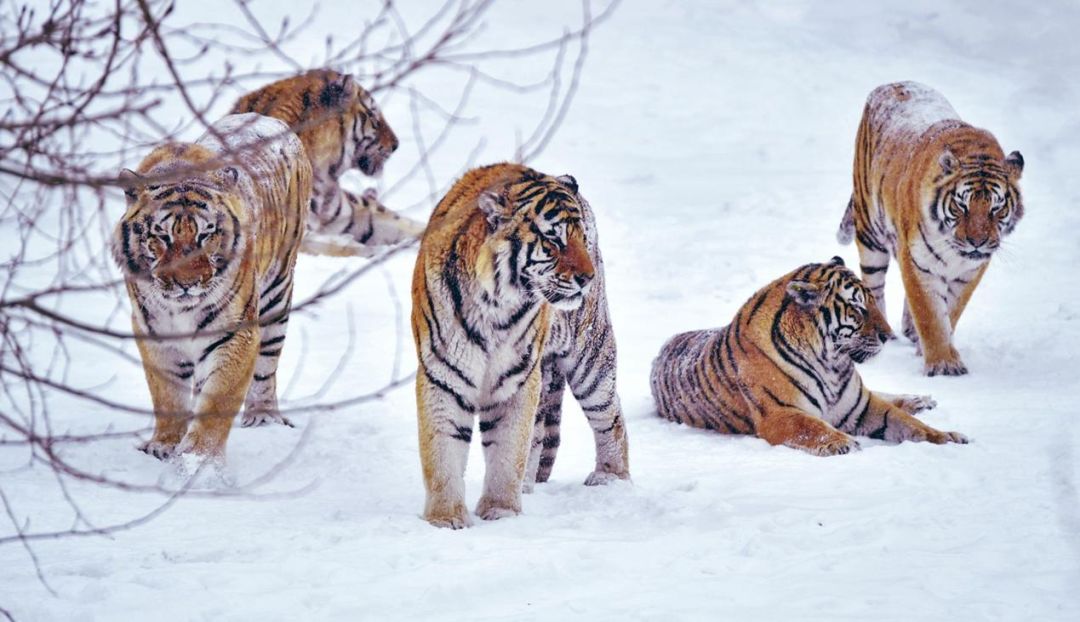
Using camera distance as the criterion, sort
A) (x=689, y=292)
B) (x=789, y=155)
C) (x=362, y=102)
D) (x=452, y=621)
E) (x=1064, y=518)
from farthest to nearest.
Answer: (x=789, y=155) → (x=689, y=292) → (x=362, y=102) → (x=1064, y=518) → (x=452, y=621)

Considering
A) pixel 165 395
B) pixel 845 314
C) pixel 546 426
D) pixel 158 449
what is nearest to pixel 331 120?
pixel 165 395

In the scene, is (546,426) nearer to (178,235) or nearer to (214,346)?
(214,346)

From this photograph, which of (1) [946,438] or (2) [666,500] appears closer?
(2) [666,500]

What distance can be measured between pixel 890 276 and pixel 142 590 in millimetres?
7540

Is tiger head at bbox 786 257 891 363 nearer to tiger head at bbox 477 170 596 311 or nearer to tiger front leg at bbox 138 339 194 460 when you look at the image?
tiger head at bbox 477 170 596 311

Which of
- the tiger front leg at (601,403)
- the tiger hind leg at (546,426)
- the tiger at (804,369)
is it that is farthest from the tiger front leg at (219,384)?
the tiger at (804,369)

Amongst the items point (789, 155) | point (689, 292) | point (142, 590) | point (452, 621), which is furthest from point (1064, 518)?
point (789, 155)

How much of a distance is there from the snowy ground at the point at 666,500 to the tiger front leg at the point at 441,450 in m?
0.10

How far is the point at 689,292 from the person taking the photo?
9.58m

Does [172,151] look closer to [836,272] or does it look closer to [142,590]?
[142,590]

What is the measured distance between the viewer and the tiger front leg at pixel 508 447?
449cm

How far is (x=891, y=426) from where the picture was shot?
5812 mm

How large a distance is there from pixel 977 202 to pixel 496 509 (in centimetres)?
385

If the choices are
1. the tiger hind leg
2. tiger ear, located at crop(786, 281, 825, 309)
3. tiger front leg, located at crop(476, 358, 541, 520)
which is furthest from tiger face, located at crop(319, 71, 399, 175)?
tiger front leg, located at crop(476, 358, 541, 520)
